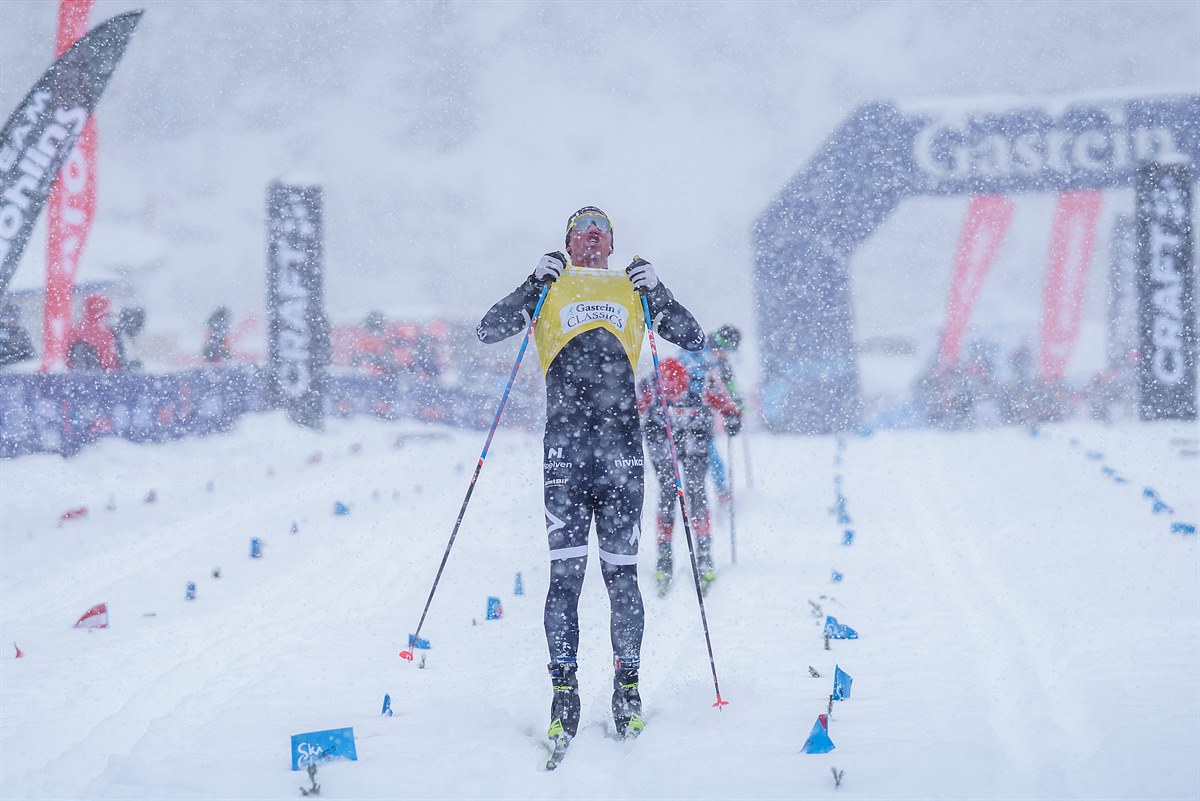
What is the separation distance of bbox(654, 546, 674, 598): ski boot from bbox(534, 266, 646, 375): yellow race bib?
309 cm

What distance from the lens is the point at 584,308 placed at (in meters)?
3.58

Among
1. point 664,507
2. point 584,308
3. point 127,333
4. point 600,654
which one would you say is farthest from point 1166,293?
point 127,333

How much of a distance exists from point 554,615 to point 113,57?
1533 centimetres

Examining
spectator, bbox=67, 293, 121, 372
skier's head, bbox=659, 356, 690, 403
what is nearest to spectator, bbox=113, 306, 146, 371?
spectator, bbox=67, 293, 121, 372

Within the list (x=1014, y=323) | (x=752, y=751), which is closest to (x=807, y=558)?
(x=752, y=751)

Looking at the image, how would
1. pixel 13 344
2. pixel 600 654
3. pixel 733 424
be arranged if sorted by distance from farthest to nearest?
1. pixel 13 344
2. pixel 733 424
3. pixel 600 654

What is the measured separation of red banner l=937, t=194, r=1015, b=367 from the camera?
2655 cm

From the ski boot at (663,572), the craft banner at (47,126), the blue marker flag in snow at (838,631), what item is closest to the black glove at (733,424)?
the ski boot at (663,572)

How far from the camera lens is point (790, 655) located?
4648 mm

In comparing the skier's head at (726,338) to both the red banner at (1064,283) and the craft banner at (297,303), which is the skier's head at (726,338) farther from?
the red banner at (1064,283)

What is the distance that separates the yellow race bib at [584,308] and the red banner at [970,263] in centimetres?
2428

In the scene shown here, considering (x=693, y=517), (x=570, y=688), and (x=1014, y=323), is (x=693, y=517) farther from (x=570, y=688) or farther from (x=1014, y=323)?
(x=1014, y=323)

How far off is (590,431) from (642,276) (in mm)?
650

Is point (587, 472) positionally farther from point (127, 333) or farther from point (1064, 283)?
point (1064, 283)
